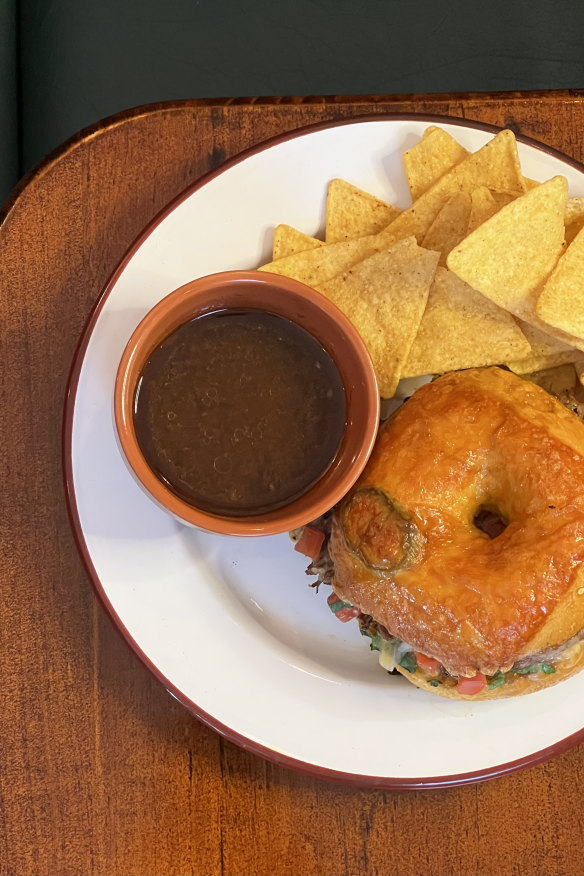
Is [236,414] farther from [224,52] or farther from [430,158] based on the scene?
[224,52]

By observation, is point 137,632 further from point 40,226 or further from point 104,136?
point 104,136

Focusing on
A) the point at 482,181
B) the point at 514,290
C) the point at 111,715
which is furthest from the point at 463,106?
the point at 111,715

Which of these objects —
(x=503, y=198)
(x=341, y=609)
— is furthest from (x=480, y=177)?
(x=341, y=609)

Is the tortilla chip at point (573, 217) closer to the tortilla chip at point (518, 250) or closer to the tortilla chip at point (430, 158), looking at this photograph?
the tortilla chip at point (518, 250)

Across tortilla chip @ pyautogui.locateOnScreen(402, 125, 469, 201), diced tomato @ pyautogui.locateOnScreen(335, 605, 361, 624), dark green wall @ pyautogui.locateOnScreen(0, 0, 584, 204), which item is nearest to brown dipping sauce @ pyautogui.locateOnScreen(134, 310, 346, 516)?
diced tomato @ pyautogui.locateOnScreen(335, 605, 361, 624)

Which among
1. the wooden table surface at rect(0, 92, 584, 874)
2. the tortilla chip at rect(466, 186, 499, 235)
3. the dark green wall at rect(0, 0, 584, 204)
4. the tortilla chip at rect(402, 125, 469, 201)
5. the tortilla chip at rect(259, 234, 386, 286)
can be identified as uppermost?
the dark green wall at rect(0, 0, 584, 204)

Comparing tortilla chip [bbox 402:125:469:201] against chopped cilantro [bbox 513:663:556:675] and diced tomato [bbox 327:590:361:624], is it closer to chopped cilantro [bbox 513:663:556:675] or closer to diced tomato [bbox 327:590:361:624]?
diced tomato [bbox 327:590:361:624]
